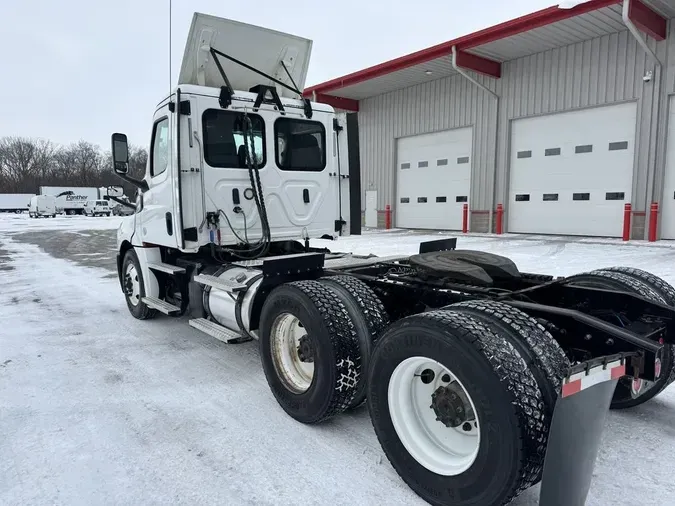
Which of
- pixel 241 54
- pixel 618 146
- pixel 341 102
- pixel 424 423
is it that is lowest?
pixel 424 423

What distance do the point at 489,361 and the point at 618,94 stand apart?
15417 mm

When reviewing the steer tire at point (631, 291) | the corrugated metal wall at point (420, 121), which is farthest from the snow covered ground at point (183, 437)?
the corrugated metal wall at point (420, 121)

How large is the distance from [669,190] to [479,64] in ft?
23.9

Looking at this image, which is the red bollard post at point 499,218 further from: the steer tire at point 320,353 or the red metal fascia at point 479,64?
the steer tire at point 320,353

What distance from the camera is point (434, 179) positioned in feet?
66.4

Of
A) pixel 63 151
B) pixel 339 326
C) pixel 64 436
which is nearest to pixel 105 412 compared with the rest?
pixel 64 436

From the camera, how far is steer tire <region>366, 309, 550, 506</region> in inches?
78.7

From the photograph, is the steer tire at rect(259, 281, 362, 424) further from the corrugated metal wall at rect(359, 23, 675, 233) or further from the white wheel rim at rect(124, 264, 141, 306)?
the corrugated metal wall at rect(359, 23, 675, 233)

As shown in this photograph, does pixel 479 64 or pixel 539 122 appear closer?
pixel 539 122

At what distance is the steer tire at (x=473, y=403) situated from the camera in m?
2.00

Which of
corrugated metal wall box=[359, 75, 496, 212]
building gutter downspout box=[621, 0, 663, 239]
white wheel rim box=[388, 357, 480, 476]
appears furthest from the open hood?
corrugated metal wall box=[359, 75, 496, 212]

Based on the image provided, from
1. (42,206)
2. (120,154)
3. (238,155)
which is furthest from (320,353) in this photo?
(42,206)

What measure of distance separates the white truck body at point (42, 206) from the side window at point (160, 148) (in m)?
48.3

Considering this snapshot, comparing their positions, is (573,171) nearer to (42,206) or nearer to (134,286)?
(134,286)
